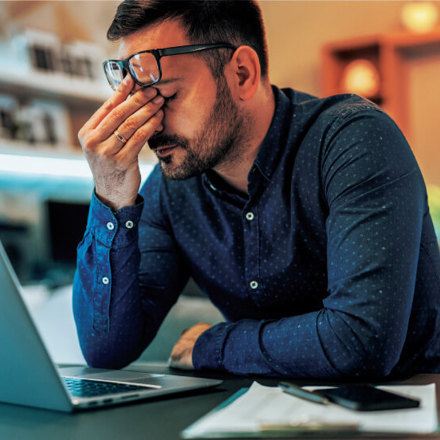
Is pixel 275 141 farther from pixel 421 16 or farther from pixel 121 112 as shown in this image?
pixel 421 16

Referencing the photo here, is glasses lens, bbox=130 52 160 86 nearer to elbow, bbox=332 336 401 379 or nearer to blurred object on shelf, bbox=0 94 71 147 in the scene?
elbow, bbox=332 336 401 379

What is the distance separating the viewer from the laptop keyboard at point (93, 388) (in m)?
0.74

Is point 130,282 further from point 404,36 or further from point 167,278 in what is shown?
point 404,36

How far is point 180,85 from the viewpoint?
1.18 meters

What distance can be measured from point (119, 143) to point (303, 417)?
2.34ft

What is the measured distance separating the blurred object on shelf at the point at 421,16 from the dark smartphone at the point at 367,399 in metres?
3.40

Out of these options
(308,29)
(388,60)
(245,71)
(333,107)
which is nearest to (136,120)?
(245,71)

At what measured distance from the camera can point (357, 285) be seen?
3.02 ft

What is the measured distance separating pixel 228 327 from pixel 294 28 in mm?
3592

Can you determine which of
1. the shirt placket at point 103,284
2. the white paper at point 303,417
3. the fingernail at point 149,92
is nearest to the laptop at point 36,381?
the white paper at point 303,417

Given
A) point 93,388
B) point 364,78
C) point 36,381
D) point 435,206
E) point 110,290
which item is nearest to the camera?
point 36,381

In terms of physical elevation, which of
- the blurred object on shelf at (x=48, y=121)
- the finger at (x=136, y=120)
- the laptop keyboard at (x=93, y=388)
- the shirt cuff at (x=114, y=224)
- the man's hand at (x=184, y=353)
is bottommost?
the man's hand at (x=184, y=353)

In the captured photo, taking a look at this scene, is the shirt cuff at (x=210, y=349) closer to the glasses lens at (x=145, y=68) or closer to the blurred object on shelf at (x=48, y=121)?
the glasses lens at (x=145, y=68)

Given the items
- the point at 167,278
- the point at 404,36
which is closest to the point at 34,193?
the point at 404,36
